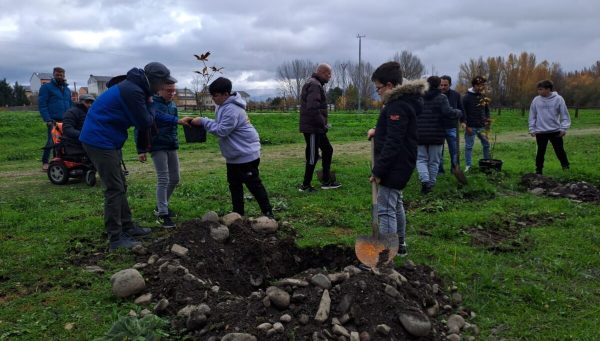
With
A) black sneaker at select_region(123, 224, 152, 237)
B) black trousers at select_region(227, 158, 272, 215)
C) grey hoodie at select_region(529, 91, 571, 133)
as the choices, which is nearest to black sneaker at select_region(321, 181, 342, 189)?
black trousers at select_region(227, 158, 272, 215)

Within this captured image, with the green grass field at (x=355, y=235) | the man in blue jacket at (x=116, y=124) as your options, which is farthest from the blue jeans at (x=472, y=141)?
the man in blue jacket at (x=116, y=124)

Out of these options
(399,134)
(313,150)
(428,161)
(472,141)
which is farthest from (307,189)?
(399,134)

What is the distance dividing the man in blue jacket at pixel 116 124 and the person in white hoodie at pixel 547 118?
23.9 ft

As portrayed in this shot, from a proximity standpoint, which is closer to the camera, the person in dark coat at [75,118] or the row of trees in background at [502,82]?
the person in dark coat at [75,118]

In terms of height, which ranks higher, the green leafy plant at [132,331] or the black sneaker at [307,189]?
the black sneaker at [307,189]

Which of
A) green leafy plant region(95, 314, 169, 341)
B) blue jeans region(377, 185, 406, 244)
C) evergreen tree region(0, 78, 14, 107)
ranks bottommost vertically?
Answer: green leafy plant region(95, 314, 169, 341)

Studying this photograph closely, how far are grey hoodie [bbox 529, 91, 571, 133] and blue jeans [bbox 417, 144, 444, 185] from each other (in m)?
2.69

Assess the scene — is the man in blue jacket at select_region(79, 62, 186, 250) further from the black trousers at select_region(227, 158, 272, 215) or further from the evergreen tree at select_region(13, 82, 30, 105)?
the evergreen tree at select_region(13, 82, 30, 105)

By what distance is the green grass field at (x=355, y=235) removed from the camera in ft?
12.5

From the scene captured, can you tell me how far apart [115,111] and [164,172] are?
1.23m

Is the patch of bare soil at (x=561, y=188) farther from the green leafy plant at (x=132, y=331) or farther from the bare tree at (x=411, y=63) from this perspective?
the bare tree at (x=411, y=63)

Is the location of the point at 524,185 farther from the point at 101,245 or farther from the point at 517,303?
the point at 101,245

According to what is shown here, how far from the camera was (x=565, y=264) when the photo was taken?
4.83 meters

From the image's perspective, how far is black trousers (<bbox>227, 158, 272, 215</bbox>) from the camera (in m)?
6.08
